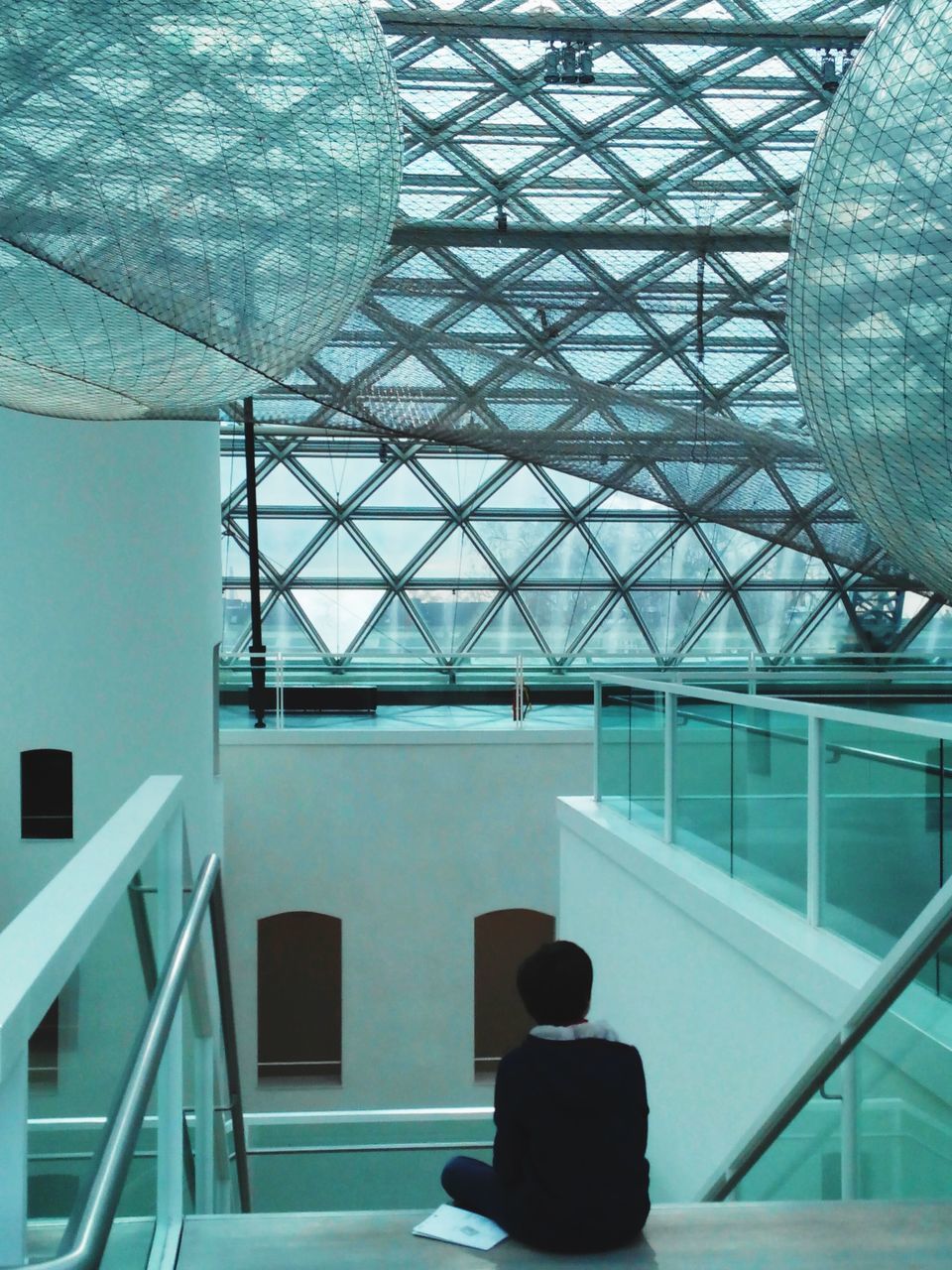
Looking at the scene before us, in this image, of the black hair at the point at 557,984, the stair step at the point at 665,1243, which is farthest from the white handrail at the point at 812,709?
the black hair at the point at 557,984

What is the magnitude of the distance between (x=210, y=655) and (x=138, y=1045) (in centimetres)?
1204

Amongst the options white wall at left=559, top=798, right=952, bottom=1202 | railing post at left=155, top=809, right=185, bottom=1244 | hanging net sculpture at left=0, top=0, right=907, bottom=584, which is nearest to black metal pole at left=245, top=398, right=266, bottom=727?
white wall at left=559, top=798, right=952, bottom=1202

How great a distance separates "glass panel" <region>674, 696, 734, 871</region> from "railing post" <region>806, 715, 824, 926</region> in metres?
1.06

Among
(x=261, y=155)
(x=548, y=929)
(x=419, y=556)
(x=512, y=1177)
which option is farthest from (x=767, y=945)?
(x=419, y=556)

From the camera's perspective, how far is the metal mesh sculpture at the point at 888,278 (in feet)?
7.30

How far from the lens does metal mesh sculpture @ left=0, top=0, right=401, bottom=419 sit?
273 cm

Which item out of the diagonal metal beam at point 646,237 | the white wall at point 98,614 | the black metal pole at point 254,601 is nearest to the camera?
the diagonal metal beam at point 646,237

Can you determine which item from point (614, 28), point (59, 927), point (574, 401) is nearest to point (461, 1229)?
point (59, 927)

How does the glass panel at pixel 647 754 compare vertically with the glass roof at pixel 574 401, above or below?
below

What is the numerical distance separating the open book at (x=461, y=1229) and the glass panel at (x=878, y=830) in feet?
7.22

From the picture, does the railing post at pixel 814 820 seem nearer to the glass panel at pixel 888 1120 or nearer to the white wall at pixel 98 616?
the glass panel at pixel 888 1120

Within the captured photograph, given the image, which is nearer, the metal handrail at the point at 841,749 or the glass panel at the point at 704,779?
the metal handrail at the point at 841,749

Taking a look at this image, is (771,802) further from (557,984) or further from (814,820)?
(557,984)

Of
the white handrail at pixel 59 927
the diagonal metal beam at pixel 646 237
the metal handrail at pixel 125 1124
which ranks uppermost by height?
the diagonal metal beam at pixel 646 237
